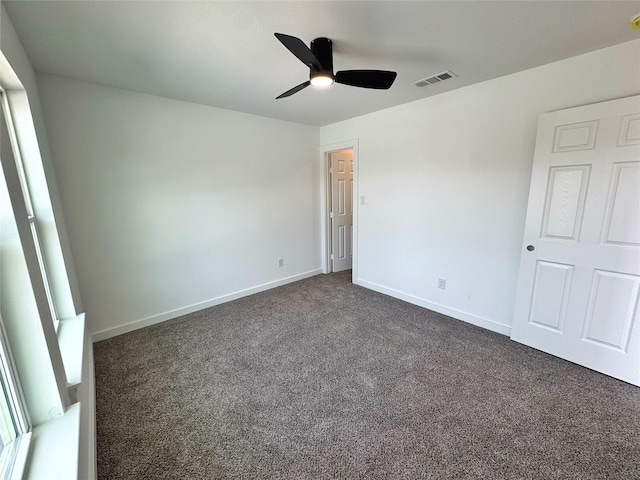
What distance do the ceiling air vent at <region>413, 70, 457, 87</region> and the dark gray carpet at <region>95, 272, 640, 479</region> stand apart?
2.40m

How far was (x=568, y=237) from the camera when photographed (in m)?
2.17

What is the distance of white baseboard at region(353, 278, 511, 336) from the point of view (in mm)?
2684

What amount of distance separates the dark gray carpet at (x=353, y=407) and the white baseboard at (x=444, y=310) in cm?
11

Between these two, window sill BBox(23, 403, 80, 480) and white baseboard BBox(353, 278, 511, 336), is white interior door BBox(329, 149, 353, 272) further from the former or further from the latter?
window sill BBox(23, 403, 80, 480)

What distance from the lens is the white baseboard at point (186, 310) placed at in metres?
2.69

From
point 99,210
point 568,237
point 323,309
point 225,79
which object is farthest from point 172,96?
point 568,237

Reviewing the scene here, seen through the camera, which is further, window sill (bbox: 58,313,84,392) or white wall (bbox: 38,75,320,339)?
white wall (bbox: 38,75,320,339)

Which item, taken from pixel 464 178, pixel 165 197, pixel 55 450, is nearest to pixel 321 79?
pixel 464 178

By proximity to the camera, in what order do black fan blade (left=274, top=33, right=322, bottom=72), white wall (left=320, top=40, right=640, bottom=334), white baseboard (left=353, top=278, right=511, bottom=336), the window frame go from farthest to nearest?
white baseboard (left=353, top=278, right=511, bottom=336), white wall (left=320, top=40, right=640, bottom=334), the window frame, black fan blade (left=274, top=33, right=322, bottom=72)

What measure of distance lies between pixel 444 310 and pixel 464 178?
148 cm

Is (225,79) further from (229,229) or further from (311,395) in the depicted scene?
(311,395)

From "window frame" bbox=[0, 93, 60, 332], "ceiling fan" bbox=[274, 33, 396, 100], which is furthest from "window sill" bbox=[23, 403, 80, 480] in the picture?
"ceiling fan" bbox=[274, 33, 396, 100]

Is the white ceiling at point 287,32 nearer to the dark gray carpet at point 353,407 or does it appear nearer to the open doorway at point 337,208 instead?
the open doorway at point 337,208

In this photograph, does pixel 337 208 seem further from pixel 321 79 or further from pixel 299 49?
pixel 299 49
